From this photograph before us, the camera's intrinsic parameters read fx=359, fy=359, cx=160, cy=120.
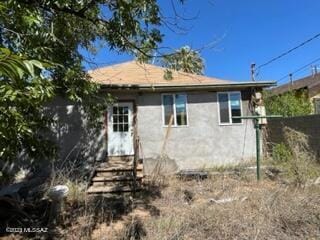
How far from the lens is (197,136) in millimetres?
13555

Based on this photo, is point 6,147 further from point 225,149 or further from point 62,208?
point 225,149

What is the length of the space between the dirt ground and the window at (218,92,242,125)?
472 centimetres

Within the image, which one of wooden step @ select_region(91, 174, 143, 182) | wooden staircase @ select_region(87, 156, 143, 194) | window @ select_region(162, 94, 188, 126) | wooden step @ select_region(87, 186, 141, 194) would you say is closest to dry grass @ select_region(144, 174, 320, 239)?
wooden step @ select_region(87, 186, 141, 194)

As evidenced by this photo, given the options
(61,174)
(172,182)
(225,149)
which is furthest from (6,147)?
(225,149)

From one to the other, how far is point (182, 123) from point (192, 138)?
0.68 meters

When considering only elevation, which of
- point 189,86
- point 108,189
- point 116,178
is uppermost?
point 189,86

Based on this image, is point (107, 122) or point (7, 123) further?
point (107, 122)

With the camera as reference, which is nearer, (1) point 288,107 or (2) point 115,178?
(2) point 115,178

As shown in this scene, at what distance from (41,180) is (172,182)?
12.9 ft

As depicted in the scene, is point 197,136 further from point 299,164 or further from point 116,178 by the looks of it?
point 299,164

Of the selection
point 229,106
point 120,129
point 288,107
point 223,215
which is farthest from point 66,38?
point 288,107

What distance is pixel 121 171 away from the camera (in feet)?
36.7

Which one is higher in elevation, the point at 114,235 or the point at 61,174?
the point at 61,174

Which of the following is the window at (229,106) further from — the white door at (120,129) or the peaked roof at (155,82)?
the white door at (120,129)
